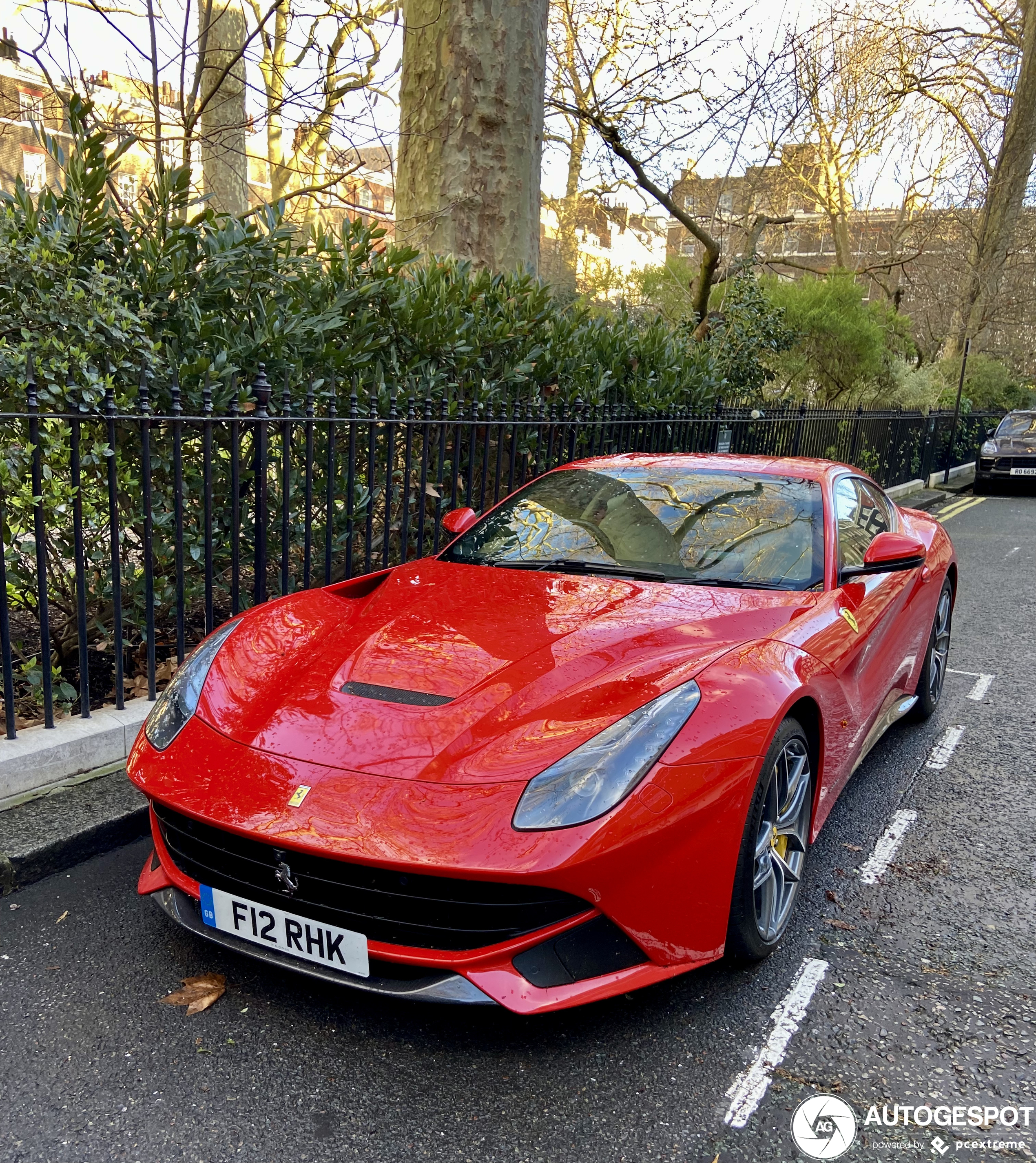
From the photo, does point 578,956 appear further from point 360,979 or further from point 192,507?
point 192,507

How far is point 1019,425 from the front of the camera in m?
19.0

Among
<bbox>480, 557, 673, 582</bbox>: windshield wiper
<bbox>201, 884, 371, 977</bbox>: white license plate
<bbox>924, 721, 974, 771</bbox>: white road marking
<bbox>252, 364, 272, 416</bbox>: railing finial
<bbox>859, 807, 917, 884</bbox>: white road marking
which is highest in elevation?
<bbox>252, 364, 272, 416</bbox>: railing finial

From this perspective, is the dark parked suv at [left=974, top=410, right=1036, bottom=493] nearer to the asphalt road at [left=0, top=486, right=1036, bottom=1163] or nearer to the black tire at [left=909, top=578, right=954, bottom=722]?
the black tire at [left=909, top=578, right=954, bottom=722]

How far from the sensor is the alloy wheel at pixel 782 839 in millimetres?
2500

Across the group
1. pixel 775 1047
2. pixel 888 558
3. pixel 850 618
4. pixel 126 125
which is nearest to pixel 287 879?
pixel 775 1047

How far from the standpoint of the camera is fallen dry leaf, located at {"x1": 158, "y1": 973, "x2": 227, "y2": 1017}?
2.36m

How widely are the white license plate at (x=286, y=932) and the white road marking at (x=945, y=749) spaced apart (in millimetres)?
3147

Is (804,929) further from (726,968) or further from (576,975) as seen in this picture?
(576,975)

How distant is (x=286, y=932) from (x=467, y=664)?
860 millimetres

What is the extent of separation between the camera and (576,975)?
2068mm

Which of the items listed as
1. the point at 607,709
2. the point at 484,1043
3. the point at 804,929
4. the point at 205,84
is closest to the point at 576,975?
the point at 484,1043

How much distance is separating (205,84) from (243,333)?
944 cm

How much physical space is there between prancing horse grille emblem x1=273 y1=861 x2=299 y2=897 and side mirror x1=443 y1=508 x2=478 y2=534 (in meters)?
1.99
